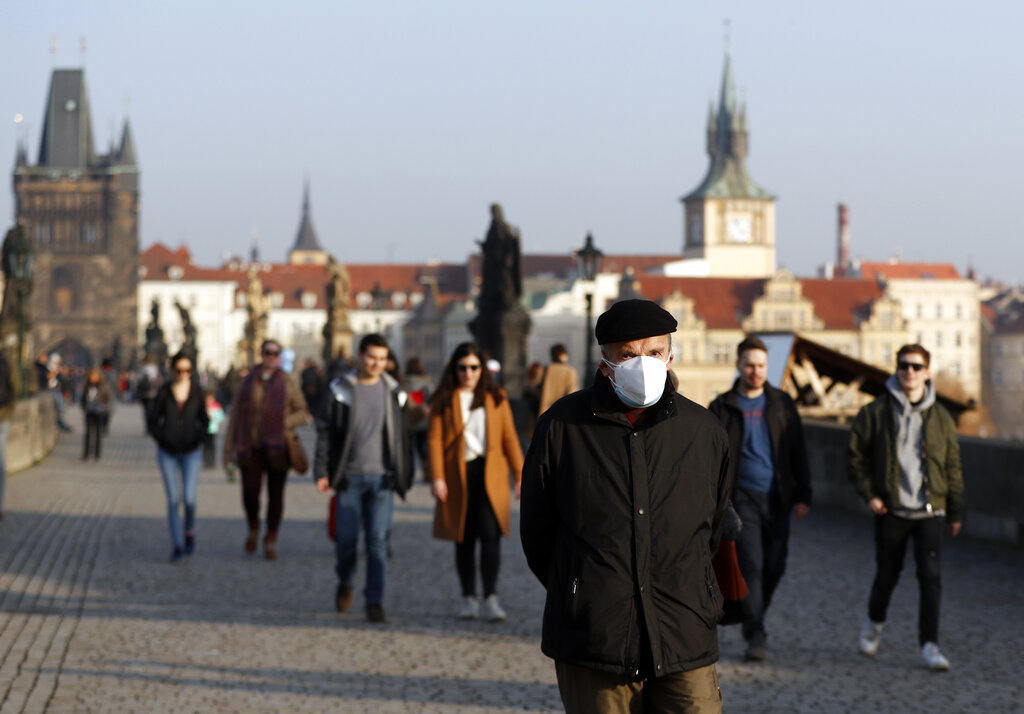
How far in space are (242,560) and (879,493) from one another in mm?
5119

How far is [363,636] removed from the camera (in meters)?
7.79

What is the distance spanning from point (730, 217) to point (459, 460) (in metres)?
121

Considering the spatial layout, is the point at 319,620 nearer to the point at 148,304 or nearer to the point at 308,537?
the point at 308,537

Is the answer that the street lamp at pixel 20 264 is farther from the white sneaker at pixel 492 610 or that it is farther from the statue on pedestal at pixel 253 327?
the statue on pedestal at pixel 253 327

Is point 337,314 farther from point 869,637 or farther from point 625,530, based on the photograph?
point 625,530

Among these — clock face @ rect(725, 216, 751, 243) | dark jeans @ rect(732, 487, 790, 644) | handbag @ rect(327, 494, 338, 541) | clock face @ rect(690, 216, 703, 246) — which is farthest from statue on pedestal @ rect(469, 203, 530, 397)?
clock face @ rect(690, 216, 703, 246)

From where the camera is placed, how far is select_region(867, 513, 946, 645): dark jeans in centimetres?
705

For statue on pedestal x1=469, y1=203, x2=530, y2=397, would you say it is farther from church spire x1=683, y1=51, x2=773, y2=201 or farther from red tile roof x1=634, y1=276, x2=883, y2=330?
church spire x1=683, y1=51, x2=773, y2=201

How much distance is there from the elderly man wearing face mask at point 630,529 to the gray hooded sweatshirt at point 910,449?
363cm

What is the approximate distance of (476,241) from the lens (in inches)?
1044

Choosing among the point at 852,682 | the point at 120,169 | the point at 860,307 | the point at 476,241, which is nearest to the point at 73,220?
the point at 120,169

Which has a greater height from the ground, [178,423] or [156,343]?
[178,423]

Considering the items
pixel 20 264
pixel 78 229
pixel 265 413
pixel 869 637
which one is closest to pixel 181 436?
pixel 265 413

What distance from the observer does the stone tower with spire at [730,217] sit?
128000 mm
